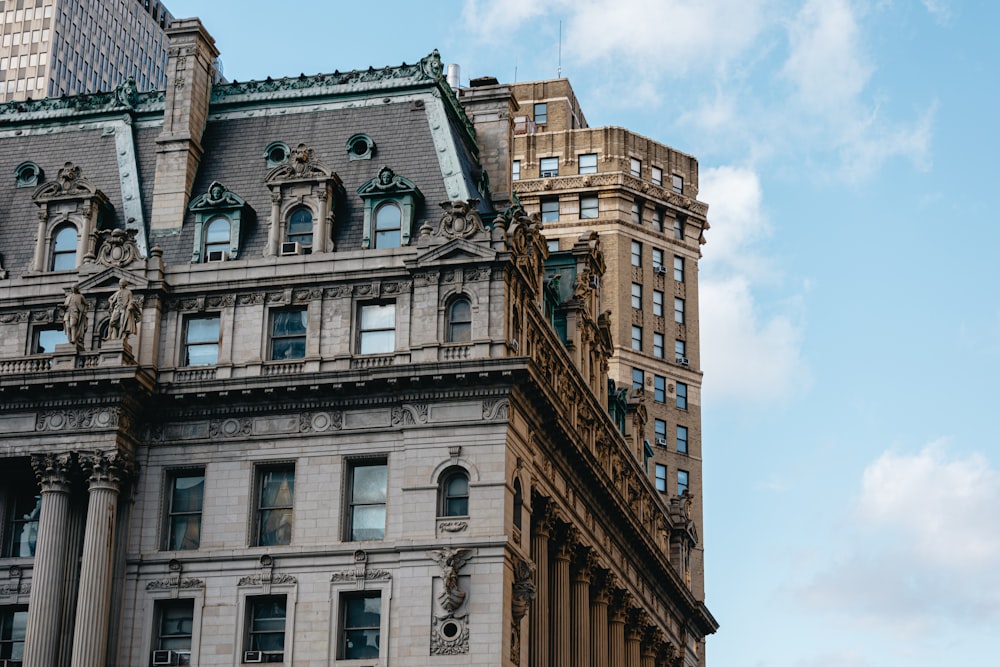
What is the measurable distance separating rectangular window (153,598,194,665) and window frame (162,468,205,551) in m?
1.96

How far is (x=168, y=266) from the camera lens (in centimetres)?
6197

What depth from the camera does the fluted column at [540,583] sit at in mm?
61156

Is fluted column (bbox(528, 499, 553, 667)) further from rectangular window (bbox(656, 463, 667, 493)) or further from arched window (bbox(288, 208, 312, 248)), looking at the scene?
rectangular window (bbox(656, 463, 667, 493))

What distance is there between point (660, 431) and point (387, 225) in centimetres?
6053

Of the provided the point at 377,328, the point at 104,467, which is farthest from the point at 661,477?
the point at 104,467

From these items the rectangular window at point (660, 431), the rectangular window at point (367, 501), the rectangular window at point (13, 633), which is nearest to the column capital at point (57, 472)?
the rectangular window at point (13, 633)

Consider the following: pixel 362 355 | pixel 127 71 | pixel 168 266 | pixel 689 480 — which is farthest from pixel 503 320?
pixel 127 71

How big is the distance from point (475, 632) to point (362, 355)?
1049 cm

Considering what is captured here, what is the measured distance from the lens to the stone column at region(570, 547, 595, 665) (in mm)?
69000

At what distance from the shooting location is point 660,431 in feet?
392

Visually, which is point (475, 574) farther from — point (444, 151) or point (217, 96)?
point (217, 96)

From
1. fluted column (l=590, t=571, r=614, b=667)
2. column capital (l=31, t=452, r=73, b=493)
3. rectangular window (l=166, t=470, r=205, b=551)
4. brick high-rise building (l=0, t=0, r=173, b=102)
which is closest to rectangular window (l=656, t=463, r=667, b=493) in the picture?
fluted column (l=590, t=571, r=614, b=667)

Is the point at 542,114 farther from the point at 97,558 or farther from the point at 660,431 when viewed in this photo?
the point at 97,558

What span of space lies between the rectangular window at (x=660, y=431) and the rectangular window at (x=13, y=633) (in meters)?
65.6
